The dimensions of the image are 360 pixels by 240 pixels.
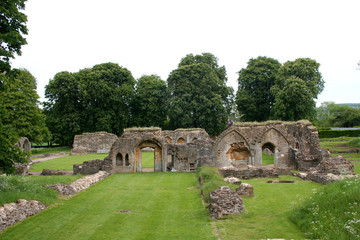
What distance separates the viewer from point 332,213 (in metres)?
9.44

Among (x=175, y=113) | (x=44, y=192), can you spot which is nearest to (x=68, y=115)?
(x=175, y=113)

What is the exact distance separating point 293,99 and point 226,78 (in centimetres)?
1487

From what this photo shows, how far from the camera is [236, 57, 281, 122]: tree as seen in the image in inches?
1917

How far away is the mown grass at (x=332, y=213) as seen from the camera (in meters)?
8.02

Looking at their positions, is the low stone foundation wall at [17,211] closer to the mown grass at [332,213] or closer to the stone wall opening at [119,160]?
the mown grass at [332,213]

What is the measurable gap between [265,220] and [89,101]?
1677 inches

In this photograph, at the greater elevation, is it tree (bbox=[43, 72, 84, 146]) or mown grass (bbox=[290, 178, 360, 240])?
tree (bbox=[43, 72, 84, 146])

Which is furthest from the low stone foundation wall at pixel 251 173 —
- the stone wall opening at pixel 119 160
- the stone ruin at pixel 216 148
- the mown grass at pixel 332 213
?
the mown grass at pixel 332 213

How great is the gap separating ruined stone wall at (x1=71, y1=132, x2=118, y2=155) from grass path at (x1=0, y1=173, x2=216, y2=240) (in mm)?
28822

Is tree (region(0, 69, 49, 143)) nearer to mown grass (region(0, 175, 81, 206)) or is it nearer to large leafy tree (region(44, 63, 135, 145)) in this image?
large leafy tree (region(44, 63, 135, 145))

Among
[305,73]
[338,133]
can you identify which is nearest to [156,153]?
[305,73]

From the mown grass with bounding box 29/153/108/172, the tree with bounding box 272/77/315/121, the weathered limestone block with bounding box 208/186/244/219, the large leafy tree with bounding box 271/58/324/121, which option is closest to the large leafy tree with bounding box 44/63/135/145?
the mown grass with bounding box 29/153/108/172

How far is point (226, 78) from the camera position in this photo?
52938mm

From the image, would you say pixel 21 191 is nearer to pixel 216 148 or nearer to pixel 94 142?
pixel 216 148
